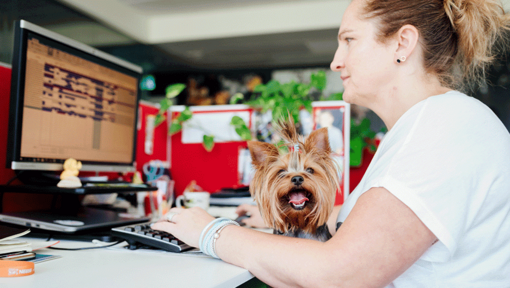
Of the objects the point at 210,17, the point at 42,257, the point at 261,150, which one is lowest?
the point at 42,257

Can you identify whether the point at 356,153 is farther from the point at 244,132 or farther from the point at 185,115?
the point at 185,115

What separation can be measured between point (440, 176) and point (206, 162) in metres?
1.50

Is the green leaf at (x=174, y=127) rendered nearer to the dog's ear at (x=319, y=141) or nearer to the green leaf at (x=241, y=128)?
the green leaf at (x=241, y=128)

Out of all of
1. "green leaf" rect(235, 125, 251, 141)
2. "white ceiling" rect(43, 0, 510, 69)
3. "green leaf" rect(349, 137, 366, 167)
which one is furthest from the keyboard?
"white ceiling" rect(43, 0, 510, 69)

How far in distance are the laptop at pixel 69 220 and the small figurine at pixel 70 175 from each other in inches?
3.6

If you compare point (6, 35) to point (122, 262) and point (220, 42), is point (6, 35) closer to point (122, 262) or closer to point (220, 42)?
point (220, 42)

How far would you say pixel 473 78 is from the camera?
92cm

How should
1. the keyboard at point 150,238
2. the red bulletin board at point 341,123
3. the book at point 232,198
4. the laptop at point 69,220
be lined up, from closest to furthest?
the keyboard at point 150,238 → the laptop at point 69,220 → the book at point 232,198 → the red bulletin board at point 341,123

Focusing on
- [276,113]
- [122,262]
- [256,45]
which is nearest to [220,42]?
[256,45]

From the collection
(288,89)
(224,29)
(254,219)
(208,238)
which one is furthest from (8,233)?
(224,29)

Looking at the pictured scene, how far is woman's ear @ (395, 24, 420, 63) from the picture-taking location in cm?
75

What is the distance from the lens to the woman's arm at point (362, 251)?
566mm

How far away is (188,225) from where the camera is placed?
0.82m

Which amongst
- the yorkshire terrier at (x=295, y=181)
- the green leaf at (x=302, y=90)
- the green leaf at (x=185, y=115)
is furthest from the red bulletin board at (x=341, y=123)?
the yorkshire terrier at (x=295, y=181)
